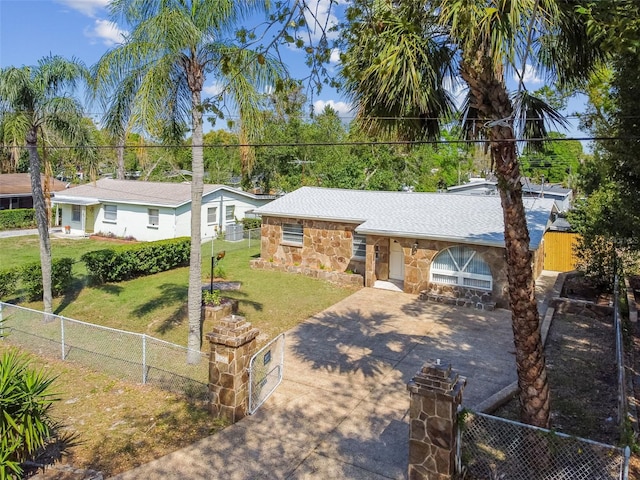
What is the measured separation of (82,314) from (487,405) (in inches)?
440

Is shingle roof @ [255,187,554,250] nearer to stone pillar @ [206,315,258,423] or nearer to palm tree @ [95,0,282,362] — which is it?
palm tree @ [95,0,282,362]

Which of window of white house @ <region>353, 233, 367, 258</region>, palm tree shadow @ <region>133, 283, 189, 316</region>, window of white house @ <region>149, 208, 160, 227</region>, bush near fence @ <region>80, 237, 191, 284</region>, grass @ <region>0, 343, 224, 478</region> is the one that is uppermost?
window of white house @ <region>149, 208, 160, 227</region>

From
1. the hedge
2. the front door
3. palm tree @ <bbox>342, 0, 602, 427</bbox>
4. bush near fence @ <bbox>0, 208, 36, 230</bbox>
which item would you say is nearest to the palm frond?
palm tree @ <bbox>342, 0, 602, 427</bbox>

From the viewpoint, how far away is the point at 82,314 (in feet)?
44.6

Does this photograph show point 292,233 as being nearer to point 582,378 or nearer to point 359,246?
point 359,246

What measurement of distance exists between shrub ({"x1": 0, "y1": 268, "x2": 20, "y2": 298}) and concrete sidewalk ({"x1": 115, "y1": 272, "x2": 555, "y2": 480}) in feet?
29.6

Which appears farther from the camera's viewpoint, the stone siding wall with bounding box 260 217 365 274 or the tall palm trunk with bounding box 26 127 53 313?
the stone siding wall with bounding box 260 217 365 274

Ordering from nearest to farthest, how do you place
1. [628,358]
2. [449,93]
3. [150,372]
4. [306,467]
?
[306,467]
[449,93]
[150,372]
[628,358]

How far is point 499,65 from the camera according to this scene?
6.00 metres

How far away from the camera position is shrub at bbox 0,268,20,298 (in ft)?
47.1

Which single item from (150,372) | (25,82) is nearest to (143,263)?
(25,82)

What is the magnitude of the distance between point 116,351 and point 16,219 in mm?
26525

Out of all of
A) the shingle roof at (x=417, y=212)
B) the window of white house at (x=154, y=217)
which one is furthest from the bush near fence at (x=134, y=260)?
the window of white house at (x=154, y=217)

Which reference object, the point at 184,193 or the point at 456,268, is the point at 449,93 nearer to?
the point at 456,268
